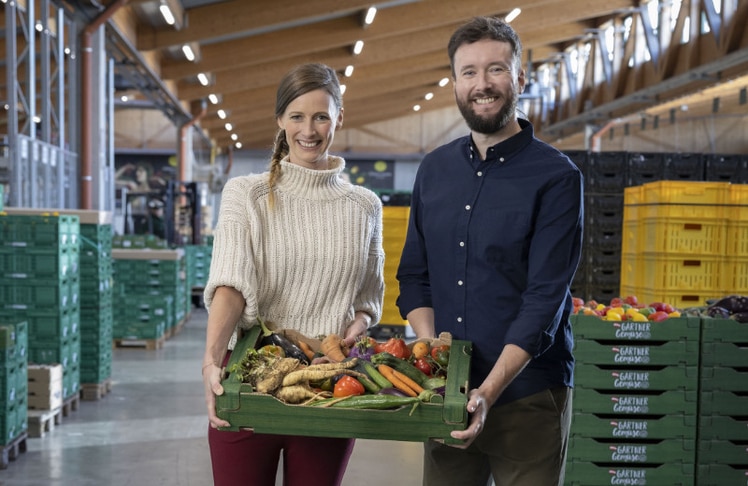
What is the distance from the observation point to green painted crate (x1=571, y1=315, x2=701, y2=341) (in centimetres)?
471

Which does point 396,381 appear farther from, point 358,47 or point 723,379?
point 358,47

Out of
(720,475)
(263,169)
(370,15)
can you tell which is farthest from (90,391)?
(370,15)

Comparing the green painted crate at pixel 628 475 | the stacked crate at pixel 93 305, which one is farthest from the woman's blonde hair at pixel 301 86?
the stacked crate at pixel 93 305

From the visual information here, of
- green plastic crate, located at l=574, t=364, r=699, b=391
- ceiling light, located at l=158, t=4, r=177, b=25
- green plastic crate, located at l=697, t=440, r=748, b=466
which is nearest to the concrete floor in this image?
green plastic crate, located at l=574, t=364, r=699, b=391

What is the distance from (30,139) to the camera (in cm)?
913

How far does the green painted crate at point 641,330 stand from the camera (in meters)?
4.71

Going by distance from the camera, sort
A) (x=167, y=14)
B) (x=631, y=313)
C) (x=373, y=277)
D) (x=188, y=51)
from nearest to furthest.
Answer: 1. (x=373, y=277)
2. (x=631, y=313)
3. (x=167, y=14)
4. (x=188, y=51)

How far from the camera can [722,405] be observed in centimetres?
474

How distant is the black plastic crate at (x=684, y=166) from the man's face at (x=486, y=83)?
6.59m

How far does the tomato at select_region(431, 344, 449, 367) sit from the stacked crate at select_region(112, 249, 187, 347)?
1004cm

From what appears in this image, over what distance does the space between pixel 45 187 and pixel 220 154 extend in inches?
884

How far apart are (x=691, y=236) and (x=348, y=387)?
17.1 feet

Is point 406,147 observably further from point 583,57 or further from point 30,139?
point 30,139

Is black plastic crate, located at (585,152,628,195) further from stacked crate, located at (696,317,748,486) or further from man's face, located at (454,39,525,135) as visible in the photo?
man's face, located at (454,39,525,135)
